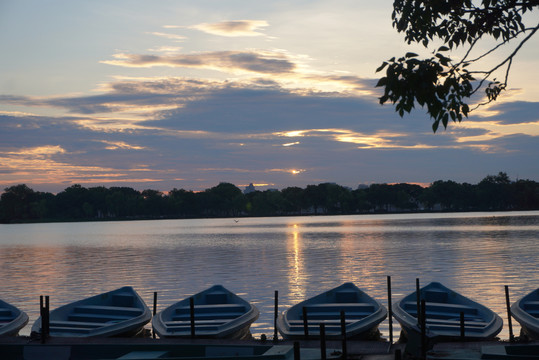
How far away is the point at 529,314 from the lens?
79.0 feet

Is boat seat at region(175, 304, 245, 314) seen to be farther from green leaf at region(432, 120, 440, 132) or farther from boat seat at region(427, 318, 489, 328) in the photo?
green leaf at region(432, 120, 440, 132)

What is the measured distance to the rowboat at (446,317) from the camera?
2161 centimetres

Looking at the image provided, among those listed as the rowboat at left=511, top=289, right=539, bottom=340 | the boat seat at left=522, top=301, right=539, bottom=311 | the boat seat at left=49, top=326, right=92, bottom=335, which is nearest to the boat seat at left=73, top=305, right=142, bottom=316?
the boat seat at left=49, top=326, right=92, bottom=335

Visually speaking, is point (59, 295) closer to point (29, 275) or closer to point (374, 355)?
point (29, 275)

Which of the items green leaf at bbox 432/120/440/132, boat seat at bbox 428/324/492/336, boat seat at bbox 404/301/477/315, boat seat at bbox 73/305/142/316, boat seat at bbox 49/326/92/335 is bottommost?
boat seat at bbox 428/324/492/336

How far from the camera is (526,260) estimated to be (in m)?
68.1

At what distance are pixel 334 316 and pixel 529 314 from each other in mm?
7512

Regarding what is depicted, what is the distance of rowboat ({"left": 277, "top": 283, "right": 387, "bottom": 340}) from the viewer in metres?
22.0

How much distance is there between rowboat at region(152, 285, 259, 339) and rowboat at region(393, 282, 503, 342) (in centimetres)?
617

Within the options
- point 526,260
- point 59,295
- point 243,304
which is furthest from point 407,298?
point 526,260

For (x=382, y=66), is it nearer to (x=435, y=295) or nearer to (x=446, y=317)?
(x=446, y=317)

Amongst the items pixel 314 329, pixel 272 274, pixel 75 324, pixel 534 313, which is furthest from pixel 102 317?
pixel 272 274

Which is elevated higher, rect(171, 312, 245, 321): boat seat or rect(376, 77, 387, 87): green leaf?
rect(376, 77, 387, 87): green leaf

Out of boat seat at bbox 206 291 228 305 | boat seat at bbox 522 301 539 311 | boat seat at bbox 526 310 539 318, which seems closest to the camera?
boat seat at bbox 526 310 539 318
